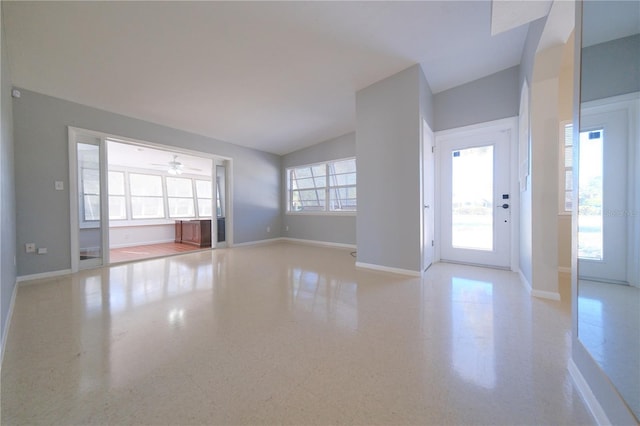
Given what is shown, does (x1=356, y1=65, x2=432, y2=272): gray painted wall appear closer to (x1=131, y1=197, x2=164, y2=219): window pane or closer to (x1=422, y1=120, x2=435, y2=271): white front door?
(x1=422, y1=120, x2=435, y2=271): white front door

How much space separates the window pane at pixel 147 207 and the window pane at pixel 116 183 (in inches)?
15.1

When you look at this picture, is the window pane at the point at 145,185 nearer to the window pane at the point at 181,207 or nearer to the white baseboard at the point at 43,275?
the window pane at the point at 181,207

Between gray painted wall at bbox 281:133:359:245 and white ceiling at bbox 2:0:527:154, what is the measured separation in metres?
1.60

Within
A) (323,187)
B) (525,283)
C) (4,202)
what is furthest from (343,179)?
(4,202)

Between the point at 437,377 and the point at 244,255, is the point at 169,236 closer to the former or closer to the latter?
the point at 244,255

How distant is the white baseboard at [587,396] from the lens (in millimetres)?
1012

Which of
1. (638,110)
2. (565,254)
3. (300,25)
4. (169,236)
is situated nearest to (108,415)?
(638,110)

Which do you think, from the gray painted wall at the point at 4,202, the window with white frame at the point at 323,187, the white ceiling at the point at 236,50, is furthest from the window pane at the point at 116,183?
the gray painted wall at the point at 4,202

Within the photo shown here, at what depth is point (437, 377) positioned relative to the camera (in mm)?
1305

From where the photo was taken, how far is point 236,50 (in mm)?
2713

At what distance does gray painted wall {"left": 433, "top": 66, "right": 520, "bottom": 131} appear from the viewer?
3.35 meters

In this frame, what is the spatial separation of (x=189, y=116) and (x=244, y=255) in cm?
282

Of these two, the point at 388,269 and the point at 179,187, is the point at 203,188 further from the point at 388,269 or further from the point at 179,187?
the point at 388,269

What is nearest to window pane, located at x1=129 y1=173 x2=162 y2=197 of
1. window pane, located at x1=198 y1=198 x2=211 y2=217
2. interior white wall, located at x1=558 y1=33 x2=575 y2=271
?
window pane, located at x1=198 y1=198 x2=211 y2=217
